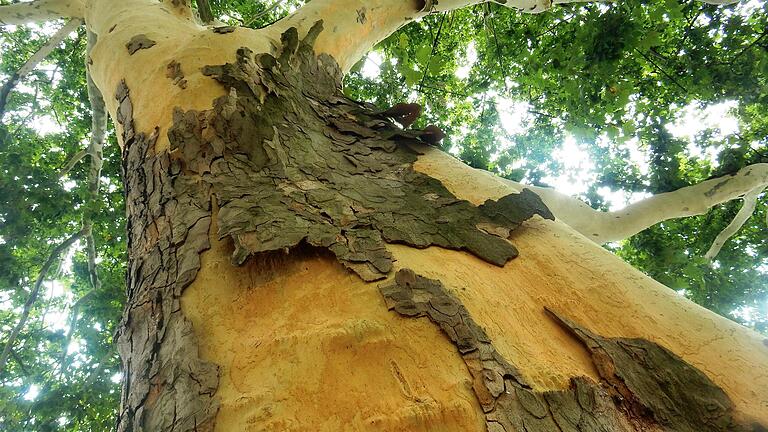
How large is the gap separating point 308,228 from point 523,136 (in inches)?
227

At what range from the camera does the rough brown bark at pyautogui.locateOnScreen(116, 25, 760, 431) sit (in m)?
0.86

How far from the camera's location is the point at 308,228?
1145mm

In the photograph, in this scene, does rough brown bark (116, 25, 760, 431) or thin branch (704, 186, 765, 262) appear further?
thin branch (704, 186, 765, 262)

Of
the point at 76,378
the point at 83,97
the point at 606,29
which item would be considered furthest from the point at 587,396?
the point at 83,97

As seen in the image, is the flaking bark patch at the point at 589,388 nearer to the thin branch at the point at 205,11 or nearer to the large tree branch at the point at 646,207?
the large tree branch at the point at 646,207

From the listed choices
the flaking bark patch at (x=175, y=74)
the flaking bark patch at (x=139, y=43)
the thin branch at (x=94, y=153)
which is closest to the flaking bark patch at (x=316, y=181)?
the flaking bark patch at (x=175, y=74)

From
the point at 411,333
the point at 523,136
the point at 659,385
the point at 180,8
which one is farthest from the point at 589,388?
the point at 523,136

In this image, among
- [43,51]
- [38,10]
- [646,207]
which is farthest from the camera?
[43,51]

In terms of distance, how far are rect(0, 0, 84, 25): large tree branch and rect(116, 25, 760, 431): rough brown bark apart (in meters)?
2.14

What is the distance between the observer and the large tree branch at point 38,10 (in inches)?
136

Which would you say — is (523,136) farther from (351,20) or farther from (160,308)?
(160,308)

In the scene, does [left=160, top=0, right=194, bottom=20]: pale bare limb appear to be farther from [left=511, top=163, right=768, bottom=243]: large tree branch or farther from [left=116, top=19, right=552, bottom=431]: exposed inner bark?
Answer: [left=511, top=163, right=768, bottom=243]: large tree branch

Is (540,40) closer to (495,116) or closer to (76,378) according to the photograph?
(495,116)

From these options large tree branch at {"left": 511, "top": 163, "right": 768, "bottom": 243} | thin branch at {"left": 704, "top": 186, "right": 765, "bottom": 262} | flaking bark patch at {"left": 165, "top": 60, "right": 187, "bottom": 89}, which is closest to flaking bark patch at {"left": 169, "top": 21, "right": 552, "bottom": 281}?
flaking bark patch at {"left": 165, "top": 60, "right": 187, "bottom": 89}
